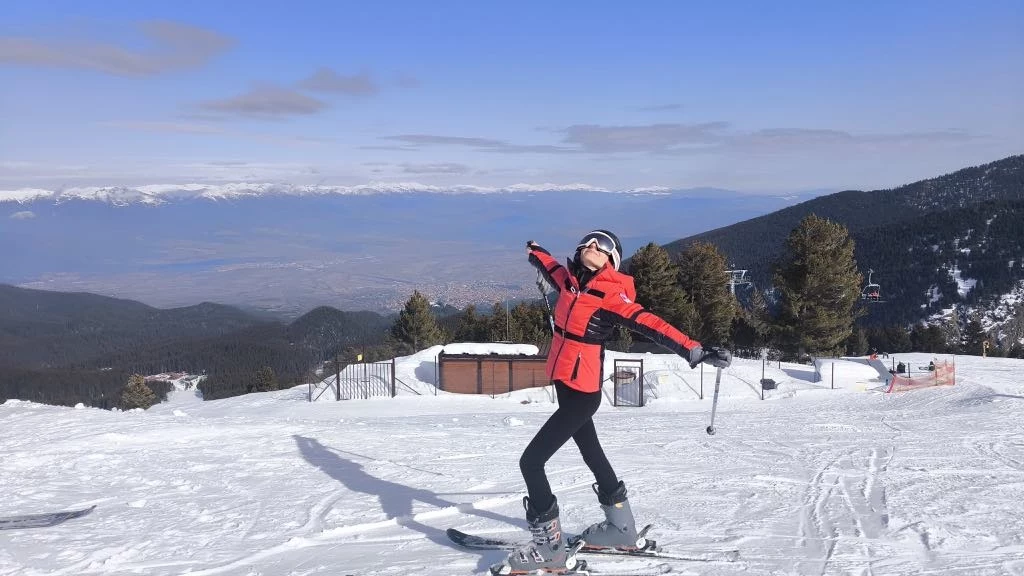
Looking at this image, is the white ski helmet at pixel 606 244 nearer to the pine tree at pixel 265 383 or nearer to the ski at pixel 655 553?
the ski at pixel 655 553

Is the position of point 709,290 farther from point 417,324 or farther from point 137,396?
point 137,396

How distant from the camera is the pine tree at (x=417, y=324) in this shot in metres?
40.4

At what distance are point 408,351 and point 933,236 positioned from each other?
115 metres

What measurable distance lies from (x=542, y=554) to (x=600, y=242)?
6.20 feet

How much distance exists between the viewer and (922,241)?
121 metres

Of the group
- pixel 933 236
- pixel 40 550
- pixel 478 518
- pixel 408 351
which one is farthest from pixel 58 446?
pixel 933 236

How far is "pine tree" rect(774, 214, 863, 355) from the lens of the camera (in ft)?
112

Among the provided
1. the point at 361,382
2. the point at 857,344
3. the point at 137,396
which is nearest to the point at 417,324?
the point at 361,382

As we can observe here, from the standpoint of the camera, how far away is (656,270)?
3744cm

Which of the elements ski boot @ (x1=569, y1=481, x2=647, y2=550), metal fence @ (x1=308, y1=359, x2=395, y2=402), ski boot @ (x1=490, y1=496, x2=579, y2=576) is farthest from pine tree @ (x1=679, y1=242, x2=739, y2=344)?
ski boot @ (x1=490, y1=496, x2=579, y2=576)

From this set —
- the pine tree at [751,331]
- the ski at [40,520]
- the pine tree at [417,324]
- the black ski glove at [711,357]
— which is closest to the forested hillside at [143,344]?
the pine tree at [417,324]

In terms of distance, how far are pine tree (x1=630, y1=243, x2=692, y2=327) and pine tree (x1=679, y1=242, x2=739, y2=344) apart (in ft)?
9.36

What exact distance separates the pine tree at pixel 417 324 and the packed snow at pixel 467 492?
2713 cm

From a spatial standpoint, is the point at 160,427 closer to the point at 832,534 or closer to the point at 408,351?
the point at 832,534
